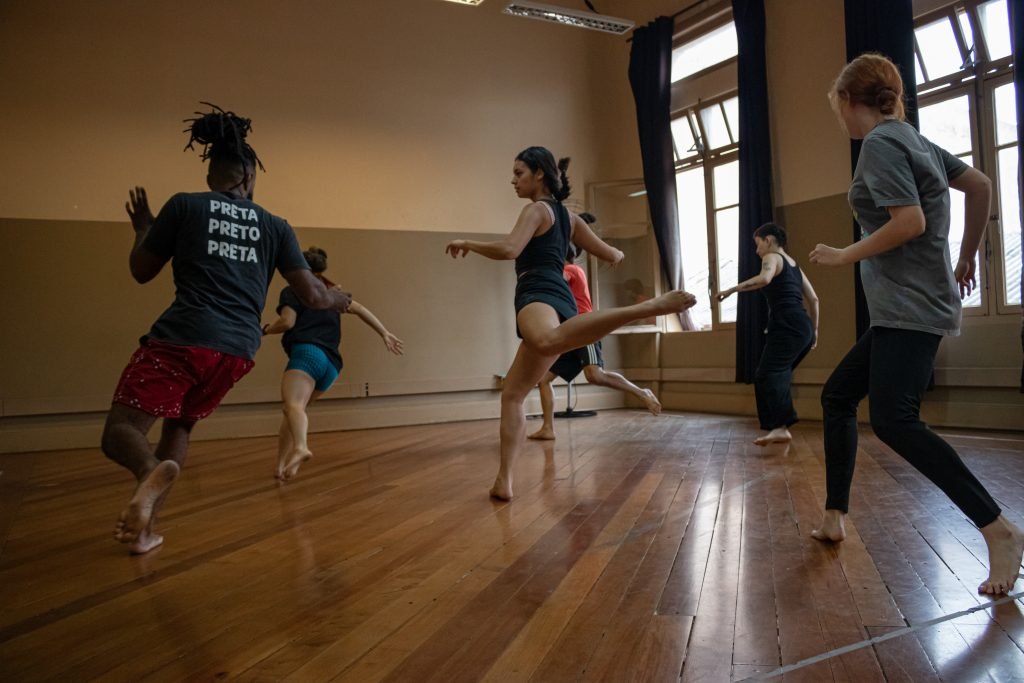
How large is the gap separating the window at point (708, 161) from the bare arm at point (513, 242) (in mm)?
4598

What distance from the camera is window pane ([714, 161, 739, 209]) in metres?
7.08

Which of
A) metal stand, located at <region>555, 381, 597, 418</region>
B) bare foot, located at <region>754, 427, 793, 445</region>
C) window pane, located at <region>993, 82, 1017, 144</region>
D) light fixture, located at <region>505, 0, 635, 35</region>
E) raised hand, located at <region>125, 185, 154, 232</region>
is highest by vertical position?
light fixture, located at <region>505, 0, 635, 35</region>

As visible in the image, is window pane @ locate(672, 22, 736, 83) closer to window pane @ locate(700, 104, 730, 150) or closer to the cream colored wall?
window pane @ locate(700, 104, 730, 150)

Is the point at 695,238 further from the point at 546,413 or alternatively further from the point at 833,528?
the point at 833,528

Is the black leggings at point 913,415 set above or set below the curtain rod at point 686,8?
below

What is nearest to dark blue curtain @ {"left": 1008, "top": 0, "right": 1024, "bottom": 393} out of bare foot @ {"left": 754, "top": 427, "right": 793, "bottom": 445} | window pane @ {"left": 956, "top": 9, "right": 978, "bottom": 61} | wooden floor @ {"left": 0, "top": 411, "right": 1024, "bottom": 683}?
window pane @ {"left": 956, "top": 9, "right": 978, "bottom": 61}

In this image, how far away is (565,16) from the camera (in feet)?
22.2

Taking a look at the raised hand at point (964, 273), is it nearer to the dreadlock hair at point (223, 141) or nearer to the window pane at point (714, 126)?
the dreadlock hair at point (223, 141)

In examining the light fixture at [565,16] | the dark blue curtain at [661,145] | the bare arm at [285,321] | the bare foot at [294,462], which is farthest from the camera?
the dark blue curtain at [661,145]

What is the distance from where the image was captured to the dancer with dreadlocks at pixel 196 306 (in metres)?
2.16

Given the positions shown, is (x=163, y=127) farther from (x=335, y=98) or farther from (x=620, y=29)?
(x=620, y=29)

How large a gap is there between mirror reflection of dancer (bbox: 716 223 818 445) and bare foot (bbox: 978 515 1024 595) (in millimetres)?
2888

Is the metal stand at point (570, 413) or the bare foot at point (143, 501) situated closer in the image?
the bare foot at point (143, 501)

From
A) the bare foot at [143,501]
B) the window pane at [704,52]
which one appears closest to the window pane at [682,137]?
the window pane at [704,52]
